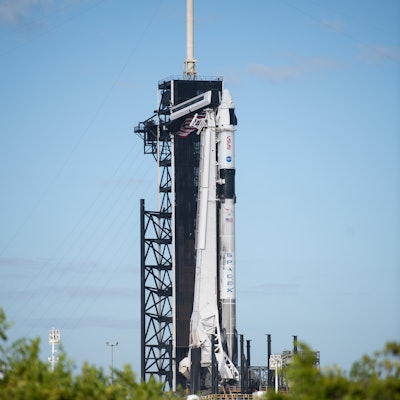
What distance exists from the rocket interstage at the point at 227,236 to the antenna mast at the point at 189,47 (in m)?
11.4

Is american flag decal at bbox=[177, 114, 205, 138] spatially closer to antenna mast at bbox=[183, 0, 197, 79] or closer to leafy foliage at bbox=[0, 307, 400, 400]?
antenna mast at bbox=[183, 0, 197, 79]

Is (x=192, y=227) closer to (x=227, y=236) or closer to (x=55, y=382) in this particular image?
(x=227, y=236)

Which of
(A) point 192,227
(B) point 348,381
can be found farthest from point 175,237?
(B) point 348,381

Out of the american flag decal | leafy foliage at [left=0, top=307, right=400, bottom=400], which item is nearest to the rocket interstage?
the american flag decal

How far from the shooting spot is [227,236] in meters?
142

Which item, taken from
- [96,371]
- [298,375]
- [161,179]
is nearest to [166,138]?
[161,179]

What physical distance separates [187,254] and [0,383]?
85484 millimetres

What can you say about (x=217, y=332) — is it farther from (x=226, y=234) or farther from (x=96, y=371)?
(x=96, y=371)

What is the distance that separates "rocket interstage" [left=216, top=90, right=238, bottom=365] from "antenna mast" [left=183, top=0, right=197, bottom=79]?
37.4ft

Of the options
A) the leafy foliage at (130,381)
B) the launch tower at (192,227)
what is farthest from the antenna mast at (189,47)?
the leafy foliage at (130,381)

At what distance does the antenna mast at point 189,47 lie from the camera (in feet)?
504

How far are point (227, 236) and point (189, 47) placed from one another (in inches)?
909

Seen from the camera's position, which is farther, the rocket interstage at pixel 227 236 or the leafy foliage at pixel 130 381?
the rocket interstage at pixel 227 236

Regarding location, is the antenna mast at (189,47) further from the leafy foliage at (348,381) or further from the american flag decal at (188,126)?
the leafy foliage at (348,381)
